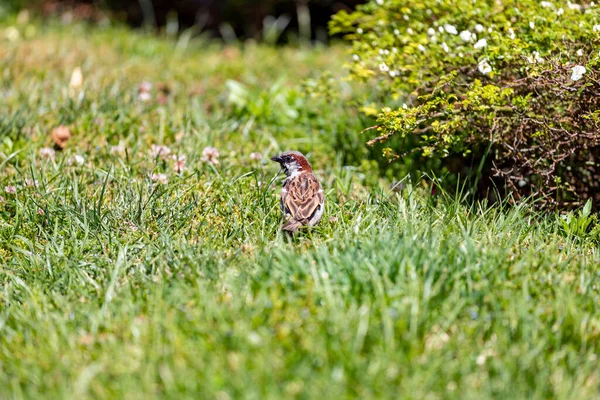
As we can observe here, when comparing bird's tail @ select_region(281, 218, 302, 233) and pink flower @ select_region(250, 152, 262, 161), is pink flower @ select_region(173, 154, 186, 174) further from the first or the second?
bird's tail @ select_region(281, 218, 302, 233)

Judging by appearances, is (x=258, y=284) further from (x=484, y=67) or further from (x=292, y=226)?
(x=484, y=67)

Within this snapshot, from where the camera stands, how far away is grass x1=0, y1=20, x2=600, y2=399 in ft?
9.23

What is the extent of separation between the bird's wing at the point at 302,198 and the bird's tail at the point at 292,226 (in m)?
0.02

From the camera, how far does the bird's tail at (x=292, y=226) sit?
418cm

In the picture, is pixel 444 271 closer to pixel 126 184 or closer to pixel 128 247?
pixel 128 247

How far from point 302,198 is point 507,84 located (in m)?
1.55

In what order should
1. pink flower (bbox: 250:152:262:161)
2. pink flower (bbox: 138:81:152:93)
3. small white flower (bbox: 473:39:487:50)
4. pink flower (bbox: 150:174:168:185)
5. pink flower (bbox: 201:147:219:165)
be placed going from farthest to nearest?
pink flower (bbox: 138:81:152:93), pink flower (bbox: 250:152:262:161), pink flower (bbox: 201:147:219:165), pink flower (bbox: 150:174:168:185), small white flower (bbox: 473:39:487:50)

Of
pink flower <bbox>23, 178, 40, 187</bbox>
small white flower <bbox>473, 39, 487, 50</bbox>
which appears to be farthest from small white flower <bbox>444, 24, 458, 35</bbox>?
pink flower <bbox>23, 178, 40, 187</bbox>

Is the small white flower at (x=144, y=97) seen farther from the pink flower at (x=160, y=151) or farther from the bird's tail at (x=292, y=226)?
the bird's tail at (x=292, y=226)

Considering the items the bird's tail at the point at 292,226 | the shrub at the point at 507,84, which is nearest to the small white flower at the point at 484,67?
the shrub at the point at 507,84

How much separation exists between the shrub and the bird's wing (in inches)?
20.6

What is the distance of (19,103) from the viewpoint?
6.45 m

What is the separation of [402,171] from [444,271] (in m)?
2.23

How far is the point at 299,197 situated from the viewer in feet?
14.4
